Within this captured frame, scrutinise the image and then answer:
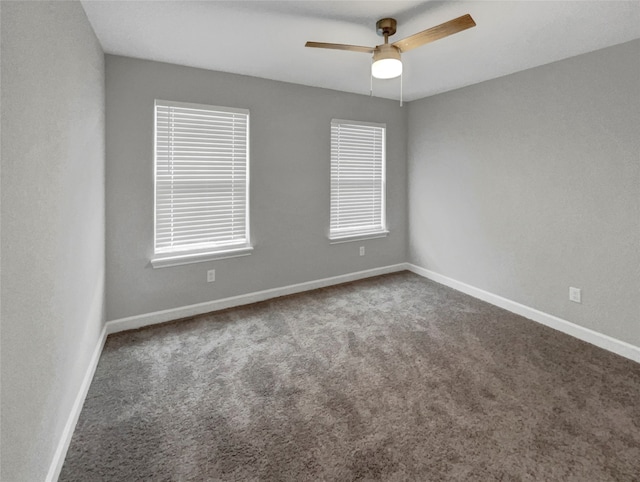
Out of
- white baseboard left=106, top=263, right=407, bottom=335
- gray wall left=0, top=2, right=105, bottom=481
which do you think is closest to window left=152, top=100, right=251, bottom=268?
white baseboard left=106, top=263, right=407, bottom=335

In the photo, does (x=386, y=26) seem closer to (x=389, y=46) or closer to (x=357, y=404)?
(x=389, y=46)

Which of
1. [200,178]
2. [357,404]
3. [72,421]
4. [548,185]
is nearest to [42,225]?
[72,421]

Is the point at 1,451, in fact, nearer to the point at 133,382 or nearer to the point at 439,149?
the point at 133,382

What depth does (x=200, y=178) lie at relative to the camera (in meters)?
3.46

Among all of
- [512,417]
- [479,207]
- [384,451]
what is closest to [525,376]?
[512,417]

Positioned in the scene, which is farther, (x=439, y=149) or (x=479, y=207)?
(x=439, y=149)

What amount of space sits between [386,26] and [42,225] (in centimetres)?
239

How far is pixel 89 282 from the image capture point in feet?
7.90

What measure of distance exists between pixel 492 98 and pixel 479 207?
1204mm

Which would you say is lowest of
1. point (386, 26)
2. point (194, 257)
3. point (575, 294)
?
point (575, 294)

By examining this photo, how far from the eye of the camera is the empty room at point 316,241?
1651mm

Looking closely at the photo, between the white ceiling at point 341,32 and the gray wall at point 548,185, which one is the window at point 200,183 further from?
the gray wall at point 548,185

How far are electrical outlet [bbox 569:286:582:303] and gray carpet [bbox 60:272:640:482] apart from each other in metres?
0.36

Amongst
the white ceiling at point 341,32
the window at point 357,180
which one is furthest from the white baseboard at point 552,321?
the white ceiling at point 341,32
